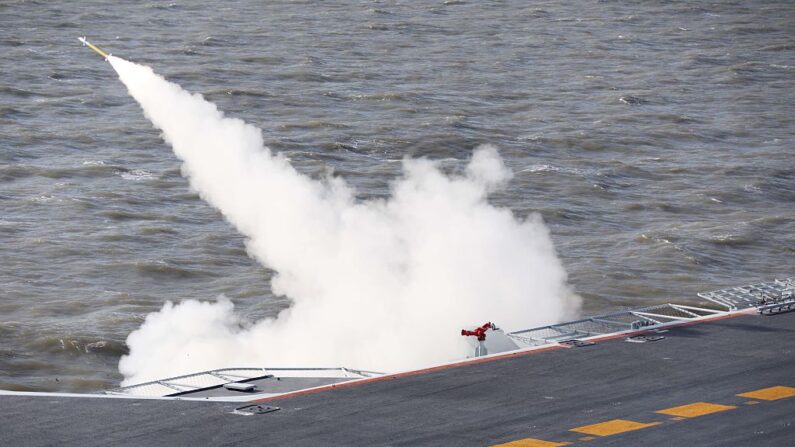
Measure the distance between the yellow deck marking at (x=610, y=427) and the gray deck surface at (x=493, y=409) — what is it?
0.78 feet

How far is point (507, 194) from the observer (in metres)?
68.3

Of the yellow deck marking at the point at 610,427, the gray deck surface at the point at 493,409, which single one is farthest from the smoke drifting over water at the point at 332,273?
the yellow deck marking at the point at 610,427

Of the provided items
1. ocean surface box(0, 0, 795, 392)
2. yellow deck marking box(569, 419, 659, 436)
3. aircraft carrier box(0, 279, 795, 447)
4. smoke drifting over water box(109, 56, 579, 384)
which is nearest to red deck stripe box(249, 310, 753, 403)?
aircraft carrier box(0, 279, 795, 447)

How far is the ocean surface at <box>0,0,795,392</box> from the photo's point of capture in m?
55.4

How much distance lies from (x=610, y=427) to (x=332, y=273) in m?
20.4

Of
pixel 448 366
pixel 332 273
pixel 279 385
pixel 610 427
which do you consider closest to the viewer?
pixel 610 427

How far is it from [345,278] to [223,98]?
40456 mm

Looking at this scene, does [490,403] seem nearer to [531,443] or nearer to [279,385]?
[531,443]

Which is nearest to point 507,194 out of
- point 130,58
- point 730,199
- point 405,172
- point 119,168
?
point 405,172

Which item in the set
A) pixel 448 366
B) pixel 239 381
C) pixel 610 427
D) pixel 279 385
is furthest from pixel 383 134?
pixel 610 427

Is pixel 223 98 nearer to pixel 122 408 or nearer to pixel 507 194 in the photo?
pixel 507 194

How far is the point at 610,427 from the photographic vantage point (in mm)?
28406

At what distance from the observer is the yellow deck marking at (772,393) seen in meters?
30.6

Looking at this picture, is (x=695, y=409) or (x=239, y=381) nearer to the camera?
(x=695, y=409)
